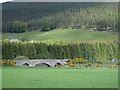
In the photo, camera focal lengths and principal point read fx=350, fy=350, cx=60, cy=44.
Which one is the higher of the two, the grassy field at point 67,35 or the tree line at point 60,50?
the tree line at point 60,50

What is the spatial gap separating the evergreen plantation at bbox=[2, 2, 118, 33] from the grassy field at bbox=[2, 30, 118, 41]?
5121 mm

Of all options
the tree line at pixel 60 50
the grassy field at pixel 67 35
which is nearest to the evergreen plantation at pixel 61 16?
the grassy field at pixel 67 35

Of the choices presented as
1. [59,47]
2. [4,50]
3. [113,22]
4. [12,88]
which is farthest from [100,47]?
[12,88]

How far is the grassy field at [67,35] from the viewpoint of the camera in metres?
111

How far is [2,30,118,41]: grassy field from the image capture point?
365 feet

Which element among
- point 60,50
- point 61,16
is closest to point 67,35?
point 61,16

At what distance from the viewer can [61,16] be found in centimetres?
14325

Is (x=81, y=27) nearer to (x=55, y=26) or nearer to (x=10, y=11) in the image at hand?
(x=55, y=26)

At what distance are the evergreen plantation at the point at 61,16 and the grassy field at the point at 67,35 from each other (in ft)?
16.8

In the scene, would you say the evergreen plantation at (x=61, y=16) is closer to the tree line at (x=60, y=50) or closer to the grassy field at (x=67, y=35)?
the grassy field at (x=67, y=35)

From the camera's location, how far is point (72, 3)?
539ft

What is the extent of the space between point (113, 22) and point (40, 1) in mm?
53100

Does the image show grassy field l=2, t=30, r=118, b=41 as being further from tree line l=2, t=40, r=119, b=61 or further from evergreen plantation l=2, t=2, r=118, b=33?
tree line l=2, t=40, r=119, b=61

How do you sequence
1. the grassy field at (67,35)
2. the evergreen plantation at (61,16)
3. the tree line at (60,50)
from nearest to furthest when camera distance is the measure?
the tree line at (60,50) → the grassy field at (67,35) → the evergreen plantation at (61,16)
